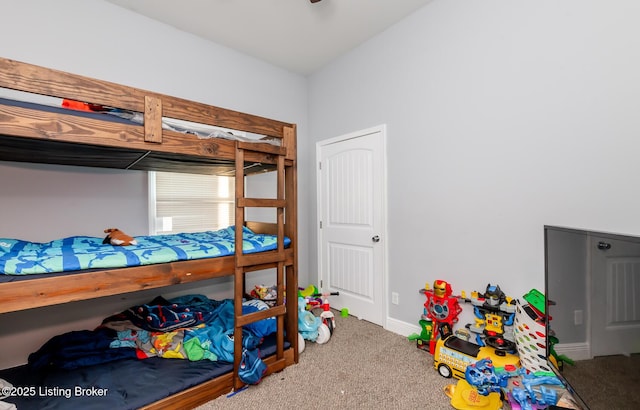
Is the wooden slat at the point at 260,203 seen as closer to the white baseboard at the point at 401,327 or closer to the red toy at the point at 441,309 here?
the red toy at the point at 441,309

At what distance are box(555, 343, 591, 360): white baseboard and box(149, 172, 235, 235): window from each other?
2.83 m

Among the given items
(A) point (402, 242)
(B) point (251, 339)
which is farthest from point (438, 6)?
(B) point (251, 339)

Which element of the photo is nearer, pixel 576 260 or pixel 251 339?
pixel 576 260

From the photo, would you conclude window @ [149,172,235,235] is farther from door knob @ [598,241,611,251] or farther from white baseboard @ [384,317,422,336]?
door knob @ [598,241,611,251]

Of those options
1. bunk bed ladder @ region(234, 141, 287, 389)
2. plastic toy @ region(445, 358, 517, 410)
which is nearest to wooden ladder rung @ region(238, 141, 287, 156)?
bunk bed ladder @ region(234, 141, 287, 389)

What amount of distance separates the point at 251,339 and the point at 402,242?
5.09ft

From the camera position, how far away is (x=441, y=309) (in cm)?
220

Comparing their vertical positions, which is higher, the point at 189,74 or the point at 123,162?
the point at 189,74

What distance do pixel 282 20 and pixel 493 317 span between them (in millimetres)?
3054

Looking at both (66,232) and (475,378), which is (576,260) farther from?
(66,232)

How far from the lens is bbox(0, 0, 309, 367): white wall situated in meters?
2.07

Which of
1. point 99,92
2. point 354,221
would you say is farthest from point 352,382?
point 99,92

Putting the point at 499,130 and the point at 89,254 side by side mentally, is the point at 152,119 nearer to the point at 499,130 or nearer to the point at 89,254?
the point at 89,254

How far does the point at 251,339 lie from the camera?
195cm
